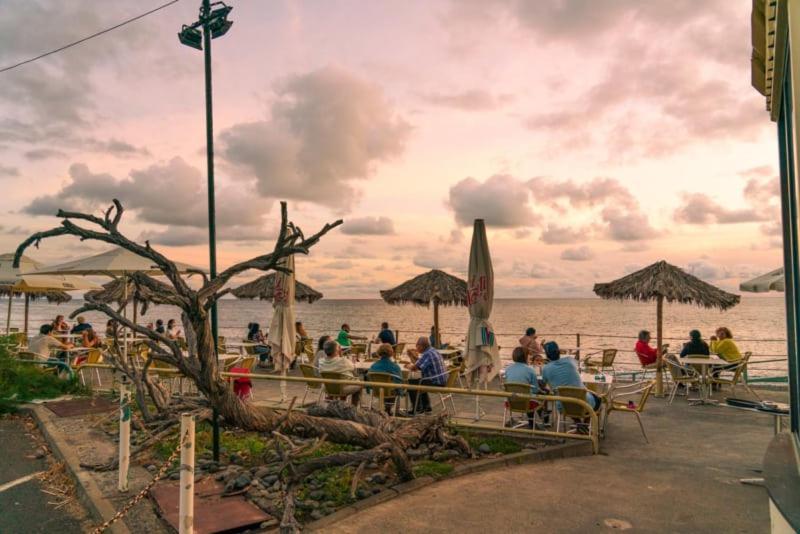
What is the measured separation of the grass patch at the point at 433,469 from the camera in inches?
231

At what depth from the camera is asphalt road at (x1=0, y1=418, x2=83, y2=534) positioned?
4812 millimetres

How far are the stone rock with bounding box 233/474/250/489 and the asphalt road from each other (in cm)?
133

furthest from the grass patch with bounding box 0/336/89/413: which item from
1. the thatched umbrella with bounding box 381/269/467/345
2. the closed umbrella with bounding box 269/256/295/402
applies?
the thatched umbrella with bounding box 381/269/467/345

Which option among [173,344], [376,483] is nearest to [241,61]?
[173,344]

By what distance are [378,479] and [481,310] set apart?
3.94 metres

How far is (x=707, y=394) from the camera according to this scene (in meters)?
10.7

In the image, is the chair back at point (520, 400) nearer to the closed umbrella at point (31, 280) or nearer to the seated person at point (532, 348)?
the seated person at point (532, 348)

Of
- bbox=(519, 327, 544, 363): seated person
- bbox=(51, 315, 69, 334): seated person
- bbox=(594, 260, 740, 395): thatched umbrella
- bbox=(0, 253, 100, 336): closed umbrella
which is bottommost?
bbox=(519, 327, 544, 363): seated person

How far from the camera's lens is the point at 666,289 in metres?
12.1

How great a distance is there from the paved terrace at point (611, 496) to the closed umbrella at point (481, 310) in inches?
81.8

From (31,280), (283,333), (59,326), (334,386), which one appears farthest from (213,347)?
(59,326)

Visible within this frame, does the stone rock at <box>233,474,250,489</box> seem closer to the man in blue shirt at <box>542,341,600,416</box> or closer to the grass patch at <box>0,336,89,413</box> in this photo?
the man in blue shirt at <box>542,341,600,416</box>

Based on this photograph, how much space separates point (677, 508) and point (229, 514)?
12.7ft

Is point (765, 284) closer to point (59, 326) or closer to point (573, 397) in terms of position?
point (573, 397)
